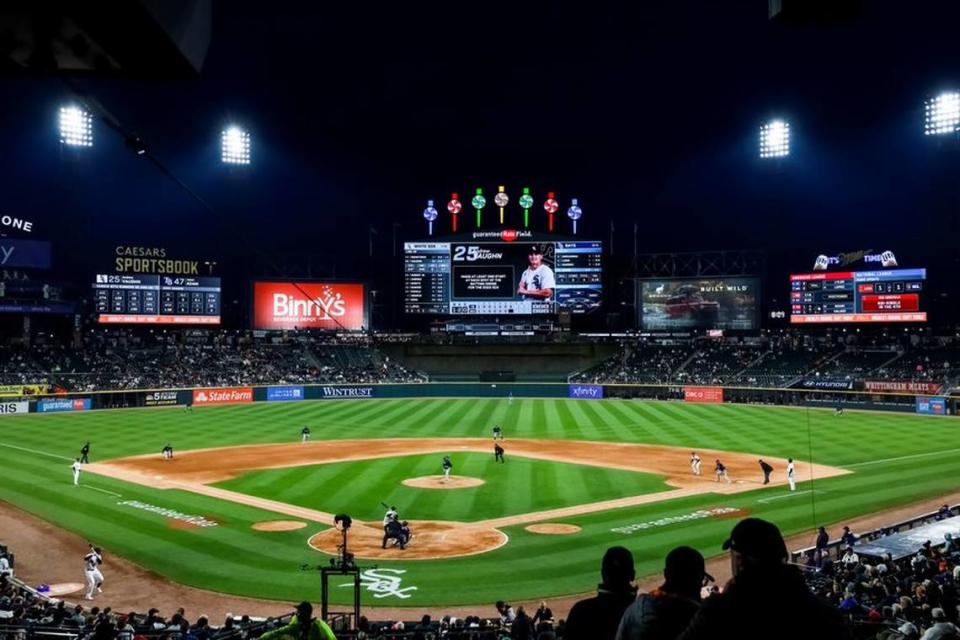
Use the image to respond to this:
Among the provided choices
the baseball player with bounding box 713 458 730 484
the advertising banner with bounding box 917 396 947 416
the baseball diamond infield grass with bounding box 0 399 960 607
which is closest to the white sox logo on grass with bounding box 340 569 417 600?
the baseball diamond infield grass with bounding box 0 399 960 607

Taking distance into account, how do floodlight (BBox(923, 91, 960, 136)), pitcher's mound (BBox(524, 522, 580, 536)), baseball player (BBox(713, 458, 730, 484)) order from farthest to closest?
floodlight (BBox(923, 91, 960, 136)), baseball player (BBox(713, 458, 730, 484)), pitcher's mound (BBox(524, 522, 580, 536))

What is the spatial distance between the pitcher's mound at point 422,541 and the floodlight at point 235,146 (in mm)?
65904

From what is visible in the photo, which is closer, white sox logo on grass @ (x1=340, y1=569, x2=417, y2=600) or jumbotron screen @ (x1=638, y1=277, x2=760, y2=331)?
white sox logo on grass @ (x1=340, y1=569, x2=417, y2=600)

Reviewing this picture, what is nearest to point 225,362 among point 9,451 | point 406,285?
point 406,285

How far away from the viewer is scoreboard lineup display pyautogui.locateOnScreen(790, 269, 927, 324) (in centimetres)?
6925

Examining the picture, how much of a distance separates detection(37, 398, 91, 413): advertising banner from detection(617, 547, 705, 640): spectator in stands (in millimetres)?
67634

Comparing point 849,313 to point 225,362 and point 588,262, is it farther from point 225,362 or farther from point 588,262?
point 225,362

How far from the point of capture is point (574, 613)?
13.9 feet

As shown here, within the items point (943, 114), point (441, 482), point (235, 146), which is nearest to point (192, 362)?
point (235, 146)

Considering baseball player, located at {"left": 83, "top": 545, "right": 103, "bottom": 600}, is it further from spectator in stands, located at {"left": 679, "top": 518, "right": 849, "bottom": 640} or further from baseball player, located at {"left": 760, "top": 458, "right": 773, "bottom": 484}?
baseball player, located at {"left": 760, "top": 458, "right": 773, "bottom": 484}

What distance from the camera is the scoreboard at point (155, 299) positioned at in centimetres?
7488

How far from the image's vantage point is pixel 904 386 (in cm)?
6269

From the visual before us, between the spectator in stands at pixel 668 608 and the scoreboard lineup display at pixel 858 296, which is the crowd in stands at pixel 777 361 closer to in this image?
the scoreboard lineup display at pixel 858 296

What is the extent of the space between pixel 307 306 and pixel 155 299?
1645cm
